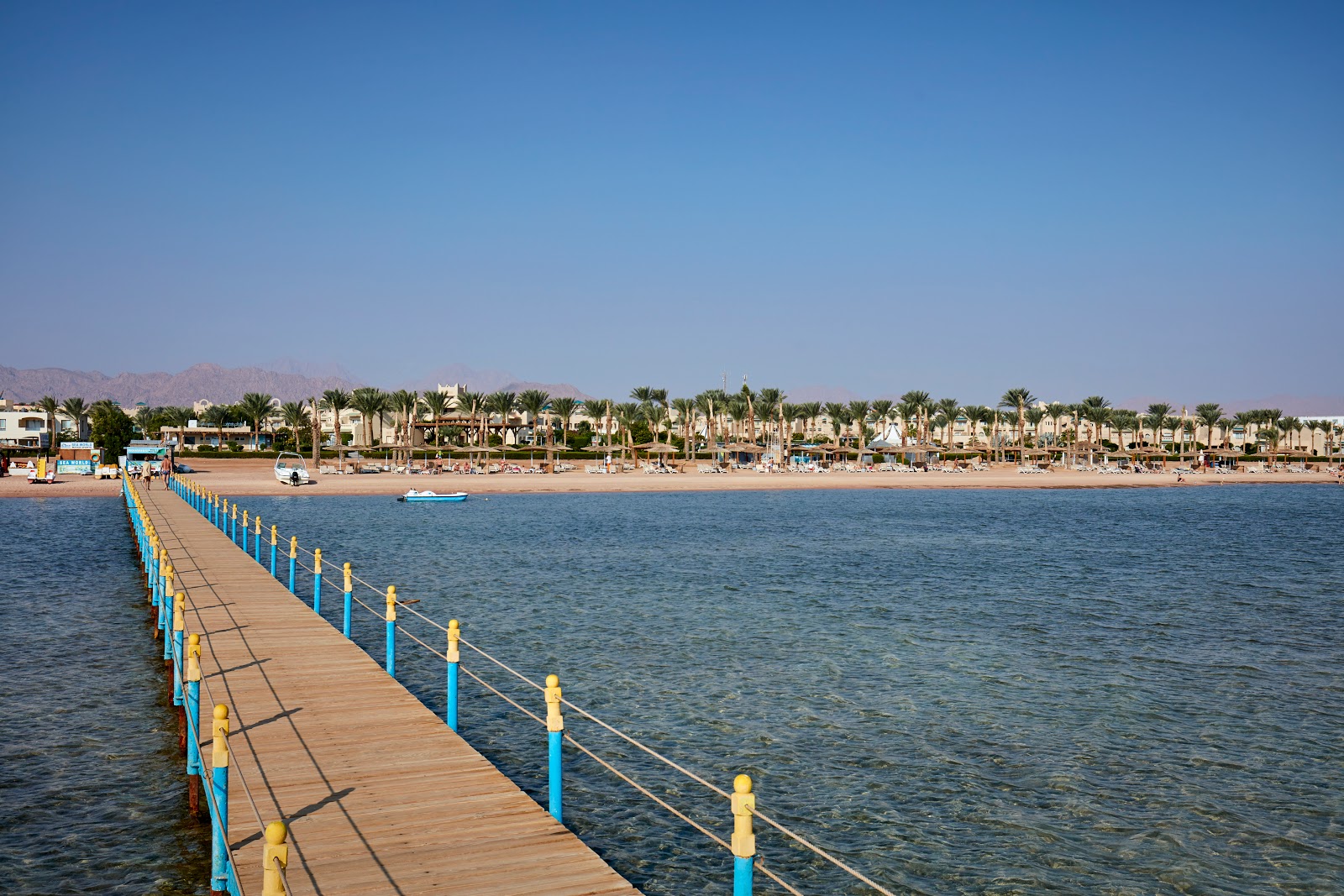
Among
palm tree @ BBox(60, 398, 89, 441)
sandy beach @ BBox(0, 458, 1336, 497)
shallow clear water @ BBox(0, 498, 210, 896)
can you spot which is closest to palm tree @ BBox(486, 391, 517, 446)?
sandy beach @ BBox(0, 458, 1336, 497)

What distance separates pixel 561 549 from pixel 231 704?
3118cm

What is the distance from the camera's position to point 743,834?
24.6 feet

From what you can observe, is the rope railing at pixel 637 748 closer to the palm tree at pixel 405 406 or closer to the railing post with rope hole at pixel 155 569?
the railing post with rope hole at pixel 155 569

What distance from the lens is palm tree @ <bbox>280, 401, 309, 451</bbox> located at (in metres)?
132

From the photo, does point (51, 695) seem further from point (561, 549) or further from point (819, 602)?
point (561, 549)

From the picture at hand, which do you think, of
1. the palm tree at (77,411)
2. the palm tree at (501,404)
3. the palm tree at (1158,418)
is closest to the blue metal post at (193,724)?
the palm tree at (501,404)

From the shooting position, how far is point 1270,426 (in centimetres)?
16312

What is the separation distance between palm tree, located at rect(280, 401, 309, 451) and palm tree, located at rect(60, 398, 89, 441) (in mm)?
25632

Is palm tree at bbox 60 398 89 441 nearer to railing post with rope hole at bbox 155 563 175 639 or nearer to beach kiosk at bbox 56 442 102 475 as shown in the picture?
beach kiosk at bbox 56 442 102 475

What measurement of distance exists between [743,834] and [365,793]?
16.1 ft

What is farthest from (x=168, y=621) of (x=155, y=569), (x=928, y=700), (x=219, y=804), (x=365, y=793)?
(x=928, y=700)

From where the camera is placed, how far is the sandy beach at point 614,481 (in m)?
81.1

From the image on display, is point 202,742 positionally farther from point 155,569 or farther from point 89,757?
point 155,569

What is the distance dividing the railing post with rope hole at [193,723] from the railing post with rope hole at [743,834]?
771 cm
